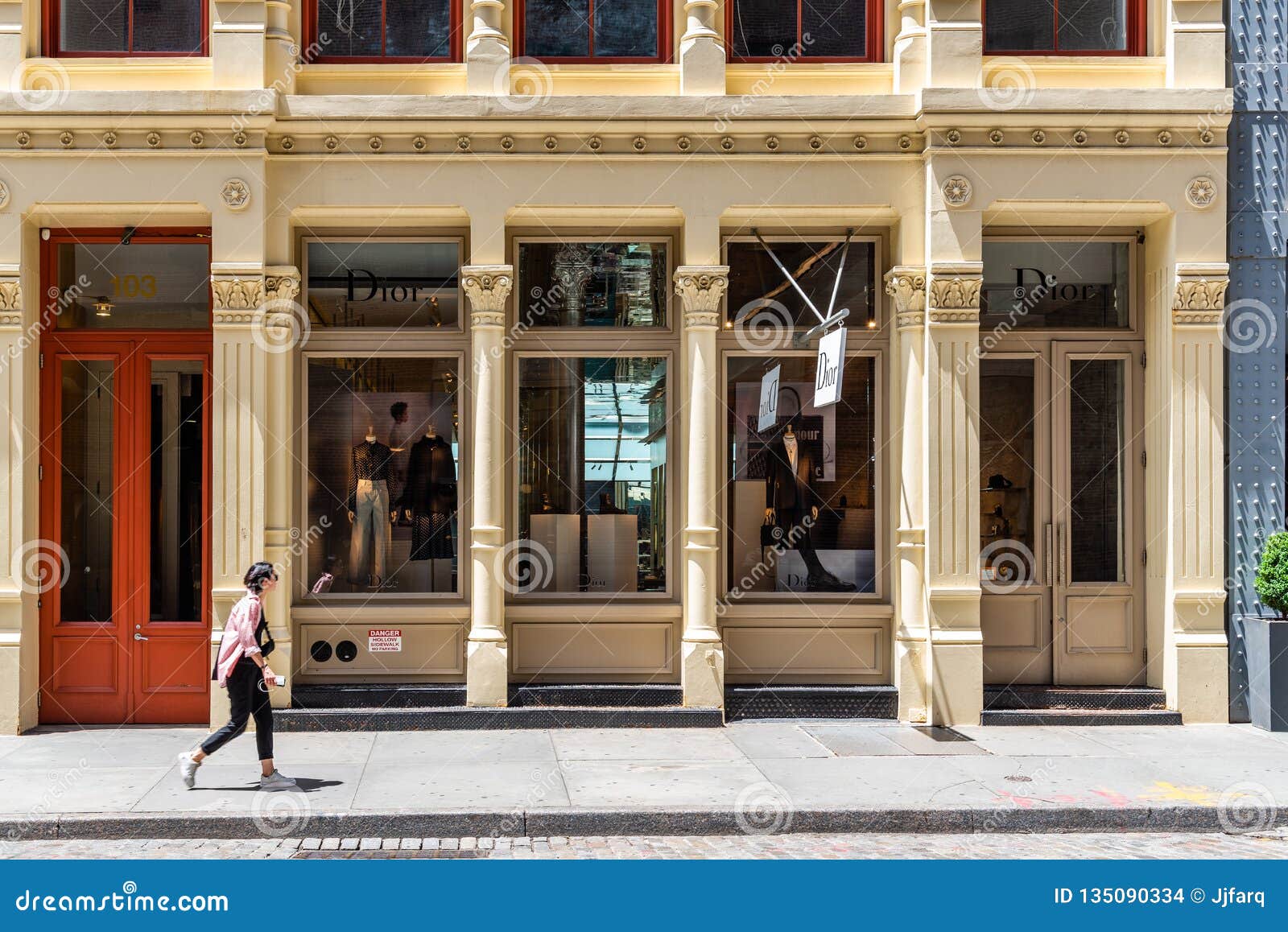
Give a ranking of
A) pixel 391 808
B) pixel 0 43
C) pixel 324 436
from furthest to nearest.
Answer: pixel 324 436
pixel 0 43
pixel 391 808

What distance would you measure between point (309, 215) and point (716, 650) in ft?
17.9

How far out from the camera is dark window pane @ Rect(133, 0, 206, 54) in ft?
39.1

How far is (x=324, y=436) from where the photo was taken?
1234 centimetres

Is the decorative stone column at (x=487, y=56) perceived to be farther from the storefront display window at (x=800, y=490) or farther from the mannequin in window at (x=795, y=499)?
the mannequin in window at (x=795, y=499)

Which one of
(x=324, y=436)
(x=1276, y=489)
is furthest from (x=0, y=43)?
(x=1276, y=489)

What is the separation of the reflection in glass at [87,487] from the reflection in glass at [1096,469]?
9.08m

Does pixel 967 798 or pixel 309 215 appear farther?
pixel 309 215

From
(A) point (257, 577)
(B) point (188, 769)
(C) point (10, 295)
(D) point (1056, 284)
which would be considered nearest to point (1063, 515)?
(D) point (1056, 284)

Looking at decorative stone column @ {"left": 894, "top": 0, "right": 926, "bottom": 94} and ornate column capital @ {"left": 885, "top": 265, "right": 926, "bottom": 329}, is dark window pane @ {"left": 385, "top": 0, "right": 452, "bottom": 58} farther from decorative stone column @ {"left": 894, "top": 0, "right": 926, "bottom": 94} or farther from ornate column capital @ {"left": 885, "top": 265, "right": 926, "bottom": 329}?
ornate column capital @ {"left": 885, "top": 265, "right": 926, "bottom": 329}

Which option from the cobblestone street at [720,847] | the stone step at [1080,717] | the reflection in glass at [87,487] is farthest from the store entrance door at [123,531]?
the stone step at [1080,717]

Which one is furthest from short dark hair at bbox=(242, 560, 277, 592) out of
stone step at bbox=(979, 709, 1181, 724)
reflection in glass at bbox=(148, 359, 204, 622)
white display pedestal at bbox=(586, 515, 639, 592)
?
stone step at bbox=(979, 709, 1181, 724)

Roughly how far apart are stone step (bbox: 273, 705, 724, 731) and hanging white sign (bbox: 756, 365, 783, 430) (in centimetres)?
270

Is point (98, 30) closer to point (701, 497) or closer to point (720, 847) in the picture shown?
point (701, 497)

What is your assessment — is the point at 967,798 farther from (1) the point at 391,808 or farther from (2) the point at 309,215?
(2) the point at 309,215
